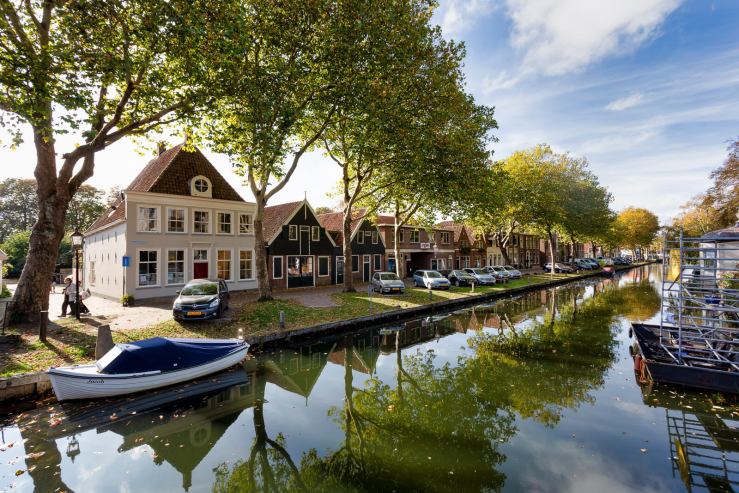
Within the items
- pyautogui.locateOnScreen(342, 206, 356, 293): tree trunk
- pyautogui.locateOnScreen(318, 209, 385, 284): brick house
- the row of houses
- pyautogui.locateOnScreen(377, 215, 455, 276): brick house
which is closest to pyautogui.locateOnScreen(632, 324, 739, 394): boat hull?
pyautogui.locateOnScreen(342, 206, 356, 293): tree trunk

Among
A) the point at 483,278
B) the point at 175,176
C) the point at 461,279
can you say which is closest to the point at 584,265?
the point at 483,278

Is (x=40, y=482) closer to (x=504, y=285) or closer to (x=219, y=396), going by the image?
(x=219, y=396)

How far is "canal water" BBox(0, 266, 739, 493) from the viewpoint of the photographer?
19.9ft

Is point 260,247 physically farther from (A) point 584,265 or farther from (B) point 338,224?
(A) point 584,265

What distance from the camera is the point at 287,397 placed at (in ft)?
31.7

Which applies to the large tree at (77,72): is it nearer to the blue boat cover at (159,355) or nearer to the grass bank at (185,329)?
the grass bank at (185,329)

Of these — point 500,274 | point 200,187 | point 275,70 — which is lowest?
point 500,274

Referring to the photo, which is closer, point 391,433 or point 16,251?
point 391,433

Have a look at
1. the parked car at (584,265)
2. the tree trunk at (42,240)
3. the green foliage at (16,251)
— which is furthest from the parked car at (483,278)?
the green foliage at (16,251)

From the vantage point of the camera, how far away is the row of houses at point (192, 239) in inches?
825

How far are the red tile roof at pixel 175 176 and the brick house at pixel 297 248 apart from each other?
4.86m

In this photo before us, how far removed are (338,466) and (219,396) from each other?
480 centimetres

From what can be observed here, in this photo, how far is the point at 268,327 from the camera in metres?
15.1

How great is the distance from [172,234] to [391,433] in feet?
65.0
